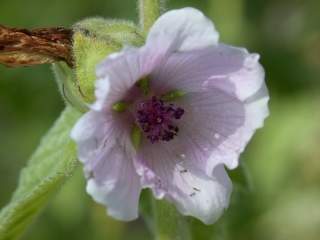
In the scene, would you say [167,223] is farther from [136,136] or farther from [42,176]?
[42,176]

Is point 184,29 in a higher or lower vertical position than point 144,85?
higher

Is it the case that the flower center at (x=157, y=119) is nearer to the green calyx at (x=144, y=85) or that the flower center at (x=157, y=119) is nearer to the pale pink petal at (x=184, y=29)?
the green calyx at (x=144, y=85)

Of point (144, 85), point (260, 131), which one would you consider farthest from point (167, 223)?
point (260, 131)

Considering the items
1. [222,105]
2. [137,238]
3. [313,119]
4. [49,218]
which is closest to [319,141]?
[313,119]

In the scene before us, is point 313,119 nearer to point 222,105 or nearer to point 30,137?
point 30,137

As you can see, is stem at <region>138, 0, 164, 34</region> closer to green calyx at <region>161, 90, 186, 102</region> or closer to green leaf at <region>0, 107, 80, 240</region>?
green calyx at <region>161, 90, 186, 102</region>

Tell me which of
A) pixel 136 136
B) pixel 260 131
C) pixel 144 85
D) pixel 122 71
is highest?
pixel 122 71

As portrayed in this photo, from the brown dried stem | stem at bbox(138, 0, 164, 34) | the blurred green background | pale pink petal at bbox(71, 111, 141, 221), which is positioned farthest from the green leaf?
the blurred green background
